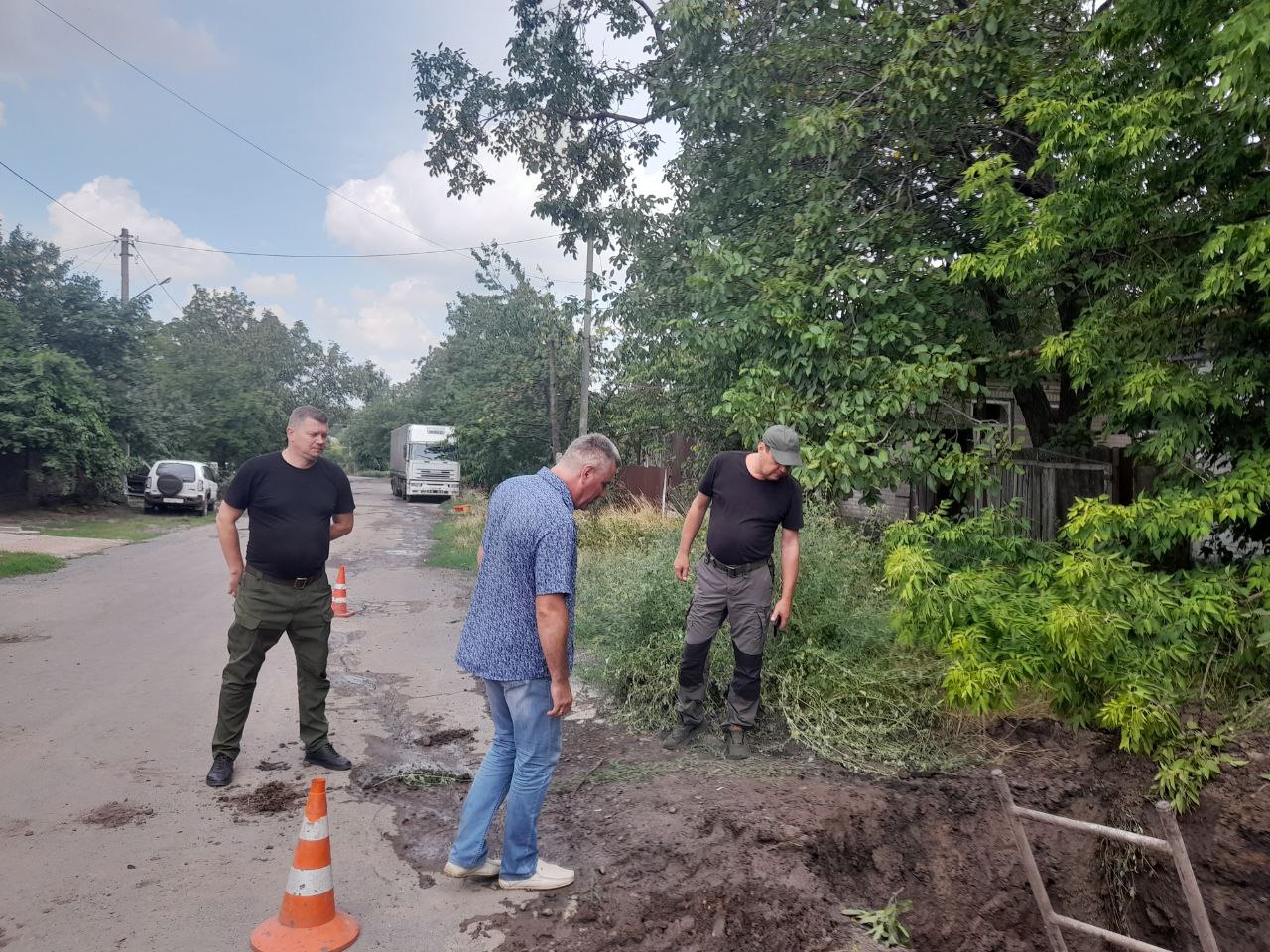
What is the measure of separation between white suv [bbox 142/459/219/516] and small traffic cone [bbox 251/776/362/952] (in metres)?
22.9

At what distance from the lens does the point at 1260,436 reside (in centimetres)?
520

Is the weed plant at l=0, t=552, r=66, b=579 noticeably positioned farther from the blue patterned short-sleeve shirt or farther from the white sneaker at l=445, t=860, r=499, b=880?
the blue patterned short-sleeve shirt

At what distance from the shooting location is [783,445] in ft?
15.6

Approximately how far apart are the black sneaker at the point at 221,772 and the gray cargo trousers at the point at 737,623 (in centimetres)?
258

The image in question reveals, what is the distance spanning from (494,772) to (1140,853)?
3.26 meters

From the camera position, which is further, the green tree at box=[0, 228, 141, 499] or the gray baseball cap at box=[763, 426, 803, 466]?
the green tree at box=[0, 228, 141, 499]

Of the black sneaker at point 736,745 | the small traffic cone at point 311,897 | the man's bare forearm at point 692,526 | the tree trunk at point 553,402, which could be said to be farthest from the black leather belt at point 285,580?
the tree trunk at point 553,402

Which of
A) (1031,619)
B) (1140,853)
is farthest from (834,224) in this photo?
(1140,853)


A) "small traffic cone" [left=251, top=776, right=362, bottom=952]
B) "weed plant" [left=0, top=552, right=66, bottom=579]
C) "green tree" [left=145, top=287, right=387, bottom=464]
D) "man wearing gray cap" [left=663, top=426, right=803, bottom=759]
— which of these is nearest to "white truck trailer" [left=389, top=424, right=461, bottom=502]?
"green tree" [left=145, top=287, right=387, bottom=464]

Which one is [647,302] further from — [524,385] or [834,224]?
[524,385]

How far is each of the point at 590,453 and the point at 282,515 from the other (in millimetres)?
2105

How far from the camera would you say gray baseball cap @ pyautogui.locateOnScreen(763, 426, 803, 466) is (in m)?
4.77

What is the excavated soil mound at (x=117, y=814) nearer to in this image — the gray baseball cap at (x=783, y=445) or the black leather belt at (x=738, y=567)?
the black leather belt at (x=738, y=567)

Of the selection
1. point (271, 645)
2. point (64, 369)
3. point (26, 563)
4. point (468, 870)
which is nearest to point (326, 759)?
point (271, 645)
